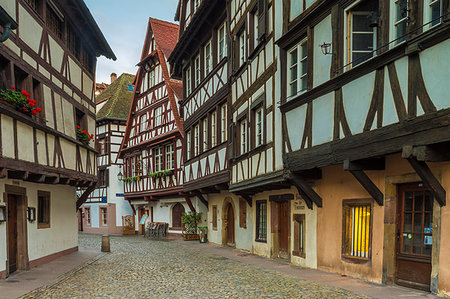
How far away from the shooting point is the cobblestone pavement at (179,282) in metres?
7.90

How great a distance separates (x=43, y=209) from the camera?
44.3 ft

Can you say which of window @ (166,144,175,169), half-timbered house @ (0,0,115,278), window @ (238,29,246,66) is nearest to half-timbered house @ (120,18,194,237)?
window @ (166,144,175,169)

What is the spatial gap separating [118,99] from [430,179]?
2937cm

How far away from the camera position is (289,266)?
11.4 m

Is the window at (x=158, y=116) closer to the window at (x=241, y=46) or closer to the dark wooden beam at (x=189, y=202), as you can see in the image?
the dark wooden beam at (x=189, y=202)

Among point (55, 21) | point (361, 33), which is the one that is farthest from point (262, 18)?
point (55, 21)

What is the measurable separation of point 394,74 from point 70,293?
22.7 ft

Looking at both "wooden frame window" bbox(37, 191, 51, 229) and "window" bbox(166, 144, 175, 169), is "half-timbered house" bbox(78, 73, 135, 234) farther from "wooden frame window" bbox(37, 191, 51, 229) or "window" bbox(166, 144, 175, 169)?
"wooden frame window" bbox(37, 191, 51, 229)

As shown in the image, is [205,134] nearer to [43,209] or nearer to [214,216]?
[214,216]

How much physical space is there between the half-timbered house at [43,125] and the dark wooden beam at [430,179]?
7.61m

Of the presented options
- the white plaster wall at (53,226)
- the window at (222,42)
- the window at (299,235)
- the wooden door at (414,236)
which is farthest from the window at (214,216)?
the wooden door at (414,236)

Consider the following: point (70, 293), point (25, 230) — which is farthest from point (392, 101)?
point (25, 230)

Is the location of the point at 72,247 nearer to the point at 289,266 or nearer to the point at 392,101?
the point at 289,266

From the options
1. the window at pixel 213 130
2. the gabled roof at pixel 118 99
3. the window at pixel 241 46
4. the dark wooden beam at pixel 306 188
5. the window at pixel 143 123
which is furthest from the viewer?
the gabled roof at pixel 118 99
